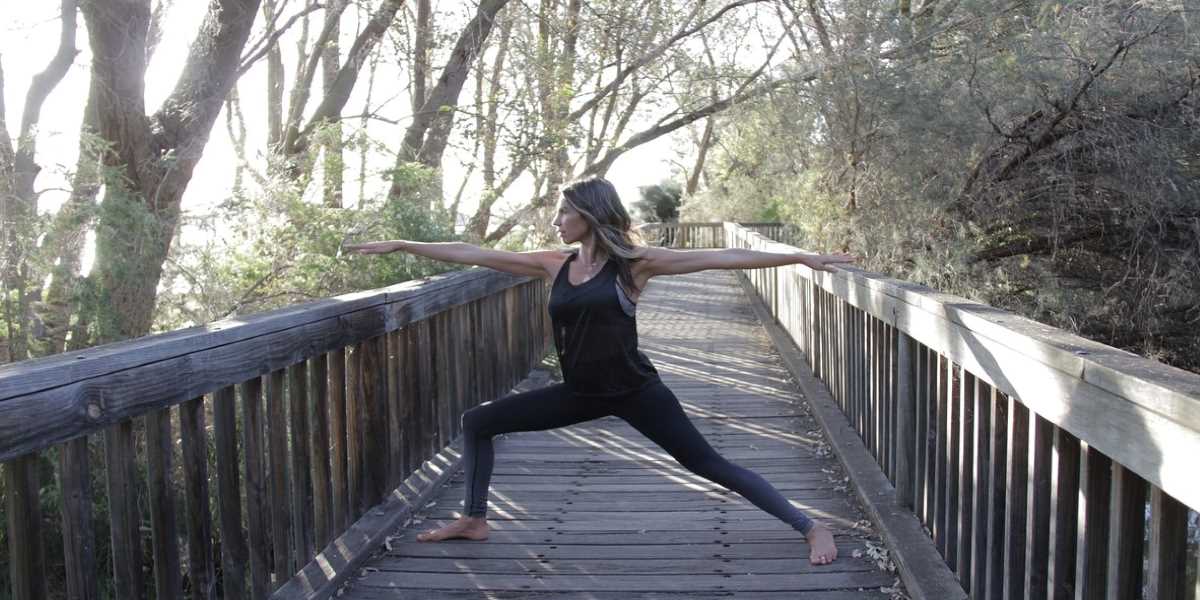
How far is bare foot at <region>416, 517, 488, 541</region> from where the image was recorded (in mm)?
4484

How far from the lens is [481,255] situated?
438 cm

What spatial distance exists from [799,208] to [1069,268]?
4.35 metres

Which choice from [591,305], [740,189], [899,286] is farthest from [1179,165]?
[740,189]

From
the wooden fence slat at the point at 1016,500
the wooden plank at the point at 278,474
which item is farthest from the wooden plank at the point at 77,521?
the wooden fence slat at the point at 1016,500

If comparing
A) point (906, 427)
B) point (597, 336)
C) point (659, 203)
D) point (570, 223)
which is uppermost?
point (659, 203)

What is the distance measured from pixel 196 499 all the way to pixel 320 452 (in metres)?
1.00

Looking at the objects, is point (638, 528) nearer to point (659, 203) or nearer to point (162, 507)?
point (162, 507)

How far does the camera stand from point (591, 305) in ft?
13.3

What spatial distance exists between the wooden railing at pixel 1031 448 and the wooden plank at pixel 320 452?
231 cm

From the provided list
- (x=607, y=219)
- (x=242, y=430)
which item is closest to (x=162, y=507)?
(x=242, y=430)

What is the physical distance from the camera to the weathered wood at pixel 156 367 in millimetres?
2328

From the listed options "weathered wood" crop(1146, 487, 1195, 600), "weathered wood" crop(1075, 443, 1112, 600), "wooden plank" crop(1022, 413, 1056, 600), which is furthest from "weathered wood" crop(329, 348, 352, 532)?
"weathered wood" crop(1146, 487, 1195, 600)

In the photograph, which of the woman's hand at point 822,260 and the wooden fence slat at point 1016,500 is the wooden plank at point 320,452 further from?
the wooden fence slat at point 1016,500

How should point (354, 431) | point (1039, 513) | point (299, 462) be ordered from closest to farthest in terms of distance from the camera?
point (1039, 513) → point (299, 462) → point (354, 431)
